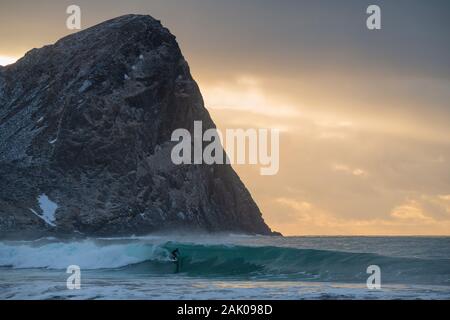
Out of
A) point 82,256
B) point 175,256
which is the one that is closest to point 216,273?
point 175,256

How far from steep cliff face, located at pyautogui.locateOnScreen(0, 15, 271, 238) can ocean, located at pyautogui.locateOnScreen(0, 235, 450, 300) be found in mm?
69190

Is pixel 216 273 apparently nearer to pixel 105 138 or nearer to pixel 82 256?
pixel 82 256

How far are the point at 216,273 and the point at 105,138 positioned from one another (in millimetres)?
101982

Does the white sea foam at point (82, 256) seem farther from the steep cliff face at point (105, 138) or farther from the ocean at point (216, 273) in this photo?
the steep cliff face at point (105, 138)

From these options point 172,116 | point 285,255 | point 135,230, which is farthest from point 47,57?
point 285,255

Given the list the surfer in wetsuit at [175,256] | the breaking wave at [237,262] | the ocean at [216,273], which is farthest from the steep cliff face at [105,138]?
the surfer in wetsuit at [175,256]

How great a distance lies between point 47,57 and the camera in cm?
16400

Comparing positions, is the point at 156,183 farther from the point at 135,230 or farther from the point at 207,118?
the point at 207,118

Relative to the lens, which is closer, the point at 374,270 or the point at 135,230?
the point at 374,270

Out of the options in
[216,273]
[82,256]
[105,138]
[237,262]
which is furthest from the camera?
[105,138]

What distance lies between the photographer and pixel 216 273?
4497 centimetres

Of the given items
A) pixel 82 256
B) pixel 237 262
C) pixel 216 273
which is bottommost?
pixel 216 273

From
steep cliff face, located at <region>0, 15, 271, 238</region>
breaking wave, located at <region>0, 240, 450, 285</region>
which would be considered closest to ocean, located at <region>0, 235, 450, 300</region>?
breaking wave, located at <region>0, 240, 450, 285</region>
